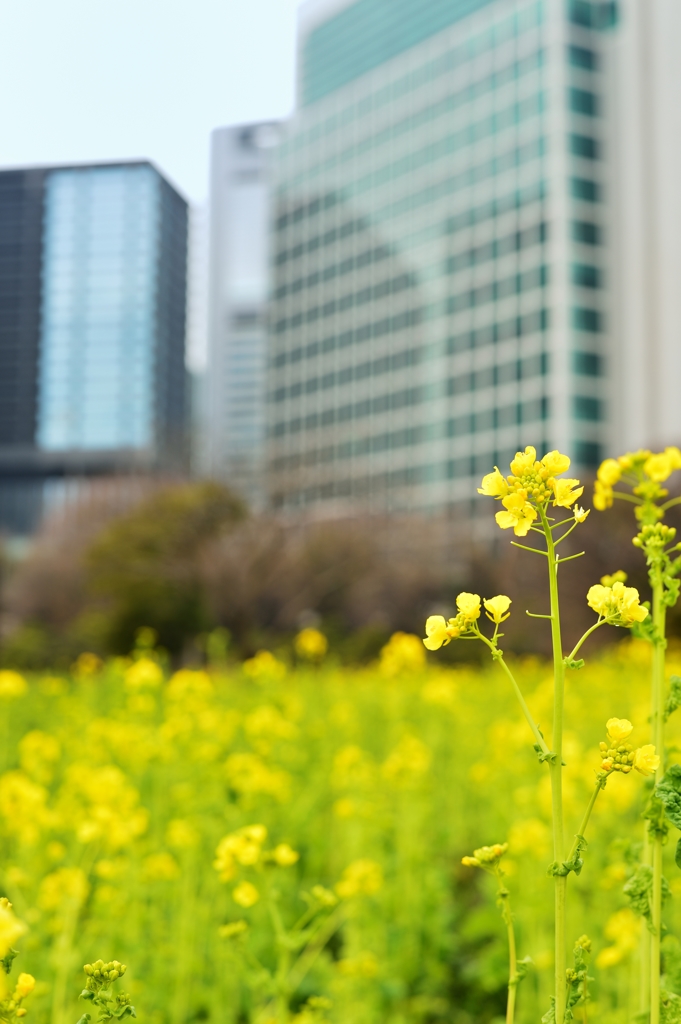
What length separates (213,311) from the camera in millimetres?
78312

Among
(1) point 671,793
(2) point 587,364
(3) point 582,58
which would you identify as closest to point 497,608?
(1) point 671,793

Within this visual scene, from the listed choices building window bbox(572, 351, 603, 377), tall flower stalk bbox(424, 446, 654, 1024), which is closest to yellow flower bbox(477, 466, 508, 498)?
tall flower stalk bbox(424, 446, 654, 1024)

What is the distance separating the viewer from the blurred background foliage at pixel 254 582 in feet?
39.5

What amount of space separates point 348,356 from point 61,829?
173 feet

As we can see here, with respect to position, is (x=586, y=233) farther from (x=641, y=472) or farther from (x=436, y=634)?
(x=436, y=634)

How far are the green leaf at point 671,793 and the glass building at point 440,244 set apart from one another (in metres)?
25.5

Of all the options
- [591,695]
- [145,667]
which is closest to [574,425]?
[591,695]

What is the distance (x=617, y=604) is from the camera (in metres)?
0.88

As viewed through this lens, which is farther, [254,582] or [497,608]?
[254,582]

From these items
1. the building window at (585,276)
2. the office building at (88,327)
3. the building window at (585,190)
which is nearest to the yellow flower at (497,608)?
→ the office building at (88,327)

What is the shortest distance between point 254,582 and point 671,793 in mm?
14319

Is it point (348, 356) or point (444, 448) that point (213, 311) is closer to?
point (348, 356)

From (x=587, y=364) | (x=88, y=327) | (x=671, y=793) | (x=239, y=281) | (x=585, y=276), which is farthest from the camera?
(x=239, y=281)

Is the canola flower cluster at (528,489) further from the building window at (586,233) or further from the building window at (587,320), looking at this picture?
the building window at (586,233)
